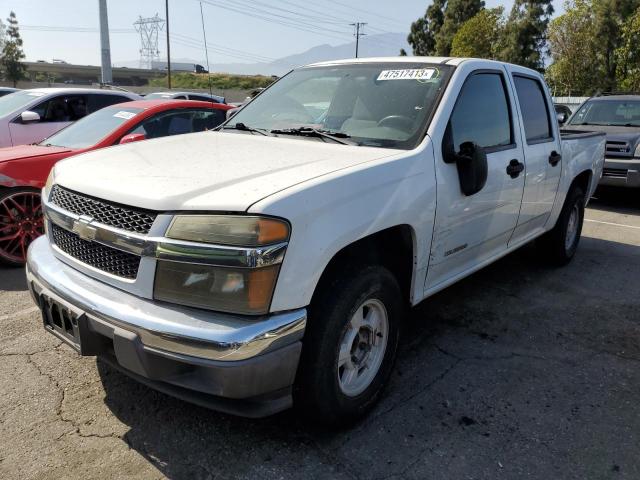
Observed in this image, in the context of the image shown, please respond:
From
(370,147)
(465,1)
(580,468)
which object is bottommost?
(580,468)

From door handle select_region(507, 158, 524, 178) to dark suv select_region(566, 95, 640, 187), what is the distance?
5.75 meters

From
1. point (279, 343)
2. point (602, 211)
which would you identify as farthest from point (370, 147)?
point (602, 211)

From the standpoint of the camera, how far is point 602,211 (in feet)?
27.8

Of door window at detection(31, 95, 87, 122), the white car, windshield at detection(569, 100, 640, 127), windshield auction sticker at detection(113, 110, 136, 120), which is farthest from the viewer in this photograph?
windshield at detection(569, 100, 640, 127)

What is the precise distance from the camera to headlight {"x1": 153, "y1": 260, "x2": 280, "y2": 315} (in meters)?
2.08

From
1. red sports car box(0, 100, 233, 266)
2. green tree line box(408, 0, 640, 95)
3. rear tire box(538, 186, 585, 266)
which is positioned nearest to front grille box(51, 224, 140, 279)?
red sports car box(0, 100, 233, 266)

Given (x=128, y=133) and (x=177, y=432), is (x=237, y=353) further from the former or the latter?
(x=128, y=133)

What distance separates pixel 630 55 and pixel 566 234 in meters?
28.1

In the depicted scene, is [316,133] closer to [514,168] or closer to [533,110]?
[514,168]

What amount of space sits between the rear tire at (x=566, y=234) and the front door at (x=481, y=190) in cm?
138

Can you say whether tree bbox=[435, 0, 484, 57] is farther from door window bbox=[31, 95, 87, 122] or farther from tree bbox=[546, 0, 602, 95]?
door window bbox=[31, 95, 87, 122]

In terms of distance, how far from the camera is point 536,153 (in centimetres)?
416

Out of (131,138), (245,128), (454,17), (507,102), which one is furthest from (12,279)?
(454,17)

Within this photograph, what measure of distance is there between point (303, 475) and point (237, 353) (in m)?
0.71
